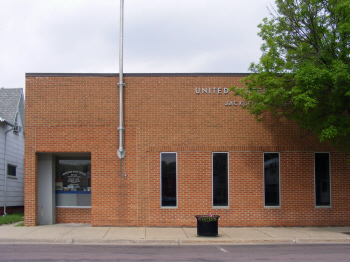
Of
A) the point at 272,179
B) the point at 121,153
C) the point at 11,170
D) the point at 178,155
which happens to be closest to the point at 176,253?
the point at 178,155

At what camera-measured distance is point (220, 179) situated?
678 inches

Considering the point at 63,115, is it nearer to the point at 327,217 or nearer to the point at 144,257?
the point at 144,257

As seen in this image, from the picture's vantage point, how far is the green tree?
44.4 feet

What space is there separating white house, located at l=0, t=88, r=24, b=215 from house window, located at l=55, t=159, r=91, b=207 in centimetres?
661

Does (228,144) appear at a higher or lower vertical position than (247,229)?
higher

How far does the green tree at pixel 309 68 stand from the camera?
1352 centimetres

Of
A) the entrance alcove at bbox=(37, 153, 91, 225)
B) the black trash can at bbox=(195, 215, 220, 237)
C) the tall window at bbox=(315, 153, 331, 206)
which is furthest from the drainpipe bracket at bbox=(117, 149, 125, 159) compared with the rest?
the tall window at bbox=(315, 153, 331, 206)

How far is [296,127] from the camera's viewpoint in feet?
57.5

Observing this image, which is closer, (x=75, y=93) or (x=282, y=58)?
(x=282, y=58)

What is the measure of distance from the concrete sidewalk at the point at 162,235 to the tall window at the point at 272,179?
1.22 meters

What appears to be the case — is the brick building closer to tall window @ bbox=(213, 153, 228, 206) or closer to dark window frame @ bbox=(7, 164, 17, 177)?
tall window @ bbox=(213, 153, 228, 206)

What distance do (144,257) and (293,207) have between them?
8.43 m

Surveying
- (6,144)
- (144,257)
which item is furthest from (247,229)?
(6,144)

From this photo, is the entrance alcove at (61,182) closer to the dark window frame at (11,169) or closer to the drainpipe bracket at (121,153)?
the drainpipe bracket at (121,153)
